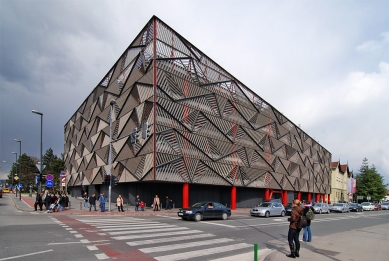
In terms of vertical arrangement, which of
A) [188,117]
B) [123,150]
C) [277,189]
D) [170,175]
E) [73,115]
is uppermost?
[73,115]

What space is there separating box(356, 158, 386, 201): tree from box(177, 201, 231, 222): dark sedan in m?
94.1

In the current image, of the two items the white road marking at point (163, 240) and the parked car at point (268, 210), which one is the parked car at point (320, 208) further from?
the white road marking at point (163, 240)

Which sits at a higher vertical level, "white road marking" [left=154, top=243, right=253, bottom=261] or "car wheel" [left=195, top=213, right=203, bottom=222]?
"white road marking" [left=154, top=243, right=253, bottom=261]

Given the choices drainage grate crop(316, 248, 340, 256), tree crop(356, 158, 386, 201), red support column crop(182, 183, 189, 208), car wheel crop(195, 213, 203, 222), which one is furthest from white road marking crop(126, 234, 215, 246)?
tree crop(356, 158, 386, 201)

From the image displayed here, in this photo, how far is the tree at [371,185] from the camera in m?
99.2

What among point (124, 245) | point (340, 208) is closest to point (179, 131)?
point (124, 245)

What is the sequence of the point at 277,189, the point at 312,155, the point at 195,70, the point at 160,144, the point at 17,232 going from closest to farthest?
the point at 17,232, the point at 160,144, the point at 195,70, the point at 277,189, the point at 312,155

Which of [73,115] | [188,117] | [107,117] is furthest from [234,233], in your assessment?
[73,115]

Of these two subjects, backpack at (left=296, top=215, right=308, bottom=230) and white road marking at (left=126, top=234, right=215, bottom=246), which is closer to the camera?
backpack at (left=296, top=215, right=308, bottom=230)

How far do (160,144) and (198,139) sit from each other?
5.72 metres

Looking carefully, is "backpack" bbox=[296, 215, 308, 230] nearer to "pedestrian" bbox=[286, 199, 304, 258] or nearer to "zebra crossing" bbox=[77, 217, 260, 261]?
"pedestrian" bbox=[286, 199, 304, 258]

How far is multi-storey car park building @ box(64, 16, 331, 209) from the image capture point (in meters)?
32.7

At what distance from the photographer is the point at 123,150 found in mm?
37938

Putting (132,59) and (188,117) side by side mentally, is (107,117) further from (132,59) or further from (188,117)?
(188,117)
